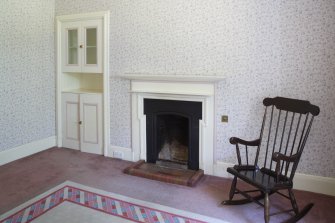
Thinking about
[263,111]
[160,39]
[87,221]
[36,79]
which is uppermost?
[160,39]

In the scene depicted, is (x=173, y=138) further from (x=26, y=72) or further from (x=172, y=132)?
(x=26, y=72)

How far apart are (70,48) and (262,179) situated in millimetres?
3381

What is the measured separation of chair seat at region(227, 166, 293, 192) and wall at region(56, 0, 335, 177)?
63 centimetres

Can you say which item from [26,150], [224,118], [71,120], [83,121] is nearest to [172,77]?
[224,118]

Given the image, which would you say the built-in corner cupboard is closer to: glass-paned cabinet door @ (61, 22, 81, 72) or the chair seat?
glass-paned cabinet door @ (61, 22, 81, 72)

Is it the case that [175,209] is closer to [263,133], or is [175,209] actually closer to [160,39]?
[263,133]

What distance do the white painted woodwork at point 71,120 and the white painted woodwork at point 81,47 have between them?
1.45ft

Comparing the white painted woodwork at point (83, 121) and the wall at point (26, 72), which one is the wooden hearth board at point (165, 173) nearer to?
the white painted woodwork at point (83, 121)

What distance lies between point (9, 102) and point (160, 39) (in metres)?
2.19

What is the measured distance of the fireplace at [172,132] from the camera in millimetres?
3730

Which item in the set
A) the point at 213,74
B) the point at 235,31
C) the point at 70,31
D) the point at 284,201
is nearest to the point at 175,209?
the point at 284,201

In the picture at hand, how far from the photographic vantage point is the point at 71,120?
461 cm

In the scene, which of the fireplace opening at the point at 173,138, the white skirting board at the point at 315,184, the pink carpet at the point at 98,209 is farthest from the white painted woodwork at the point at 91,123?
the white skirting board at the point at 315,184

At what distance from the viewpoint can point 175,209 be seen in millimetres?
2809
